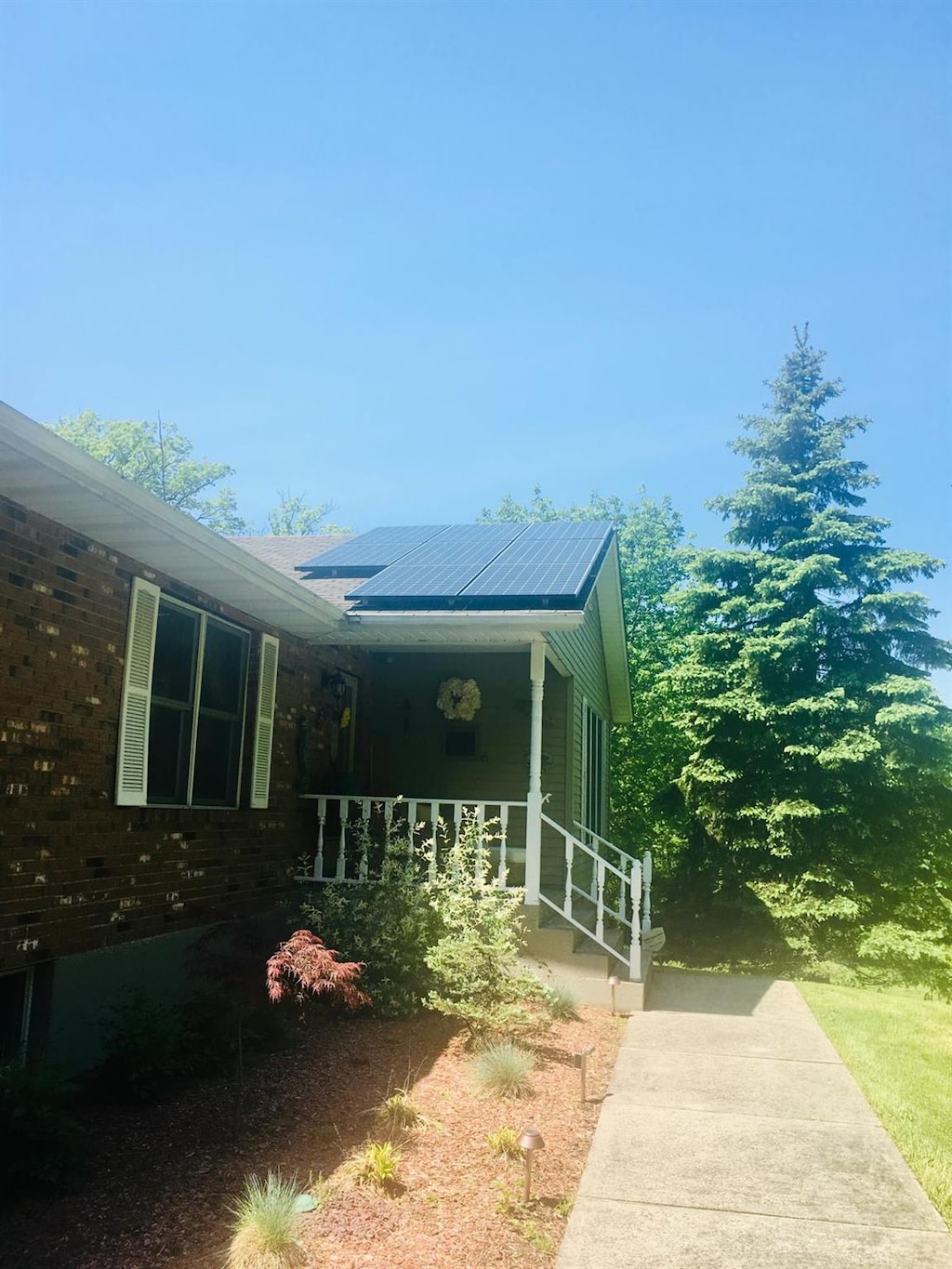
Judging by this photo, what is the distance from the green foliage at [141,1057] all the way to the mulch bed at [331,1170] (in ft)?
0.38

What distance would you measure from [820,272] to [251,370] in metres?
20.2

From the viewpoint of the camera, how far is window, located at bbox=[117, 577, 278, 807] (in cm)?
623

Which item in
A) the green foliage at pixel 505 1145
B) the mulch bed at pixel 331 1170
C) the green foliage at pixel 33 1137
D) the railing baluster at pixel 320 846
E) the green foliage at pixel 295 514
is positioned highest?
the green foliage at pixel 295 514

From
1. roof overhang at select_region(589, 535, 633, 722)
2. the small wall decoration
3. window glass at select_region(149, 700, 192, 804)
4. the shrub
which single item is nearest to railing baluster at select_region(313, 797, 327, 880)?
window glass at select_region(149, 700, 192, 804)

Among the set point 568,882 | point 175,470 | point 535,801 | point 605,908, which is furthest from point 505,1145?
point 175,470

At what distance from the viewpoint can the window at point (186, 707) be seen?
623cm

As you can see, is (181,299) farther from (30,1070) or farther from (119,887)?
(30,1070)

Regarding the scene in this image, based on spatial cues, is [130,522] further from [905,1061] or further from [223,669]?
[905,1061]

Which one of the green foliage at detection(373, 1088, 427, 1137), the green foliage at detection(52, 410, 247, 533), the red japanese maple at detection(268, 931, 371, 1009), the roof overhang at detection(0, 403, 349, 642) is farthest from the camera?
the green foliage at detection(52, 410, 247, 533)

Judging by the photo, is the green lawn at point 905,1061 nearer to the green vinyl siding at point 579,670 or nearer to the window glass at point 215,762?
the green vinyl siding at point 579,670

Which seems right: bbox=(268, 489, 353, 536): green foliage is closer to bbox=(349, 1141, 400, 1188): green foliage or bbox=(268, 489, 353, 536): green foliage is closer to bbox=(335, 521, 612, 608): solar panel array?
bbox=(335, 521, 612, 608): solar panel array

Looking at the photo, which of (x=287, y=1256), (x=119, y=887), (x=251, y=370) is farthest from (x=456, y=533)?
(x=251, y=370)

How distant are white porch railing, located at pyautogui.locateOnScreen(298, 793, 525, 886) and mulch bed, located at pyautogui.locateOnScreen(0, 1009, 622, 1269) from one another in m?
2.45

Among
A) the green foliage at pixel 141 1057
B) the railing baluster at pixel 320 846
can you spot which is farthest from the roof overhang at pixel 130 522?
the green foliage at pixel 141 1057
